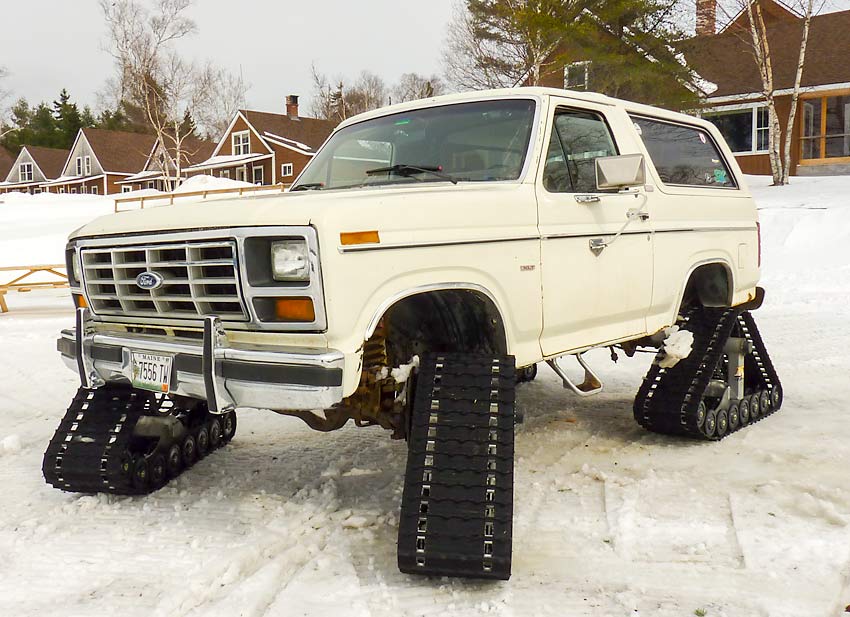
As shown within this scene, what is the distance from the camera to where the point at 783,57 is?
28.1 m

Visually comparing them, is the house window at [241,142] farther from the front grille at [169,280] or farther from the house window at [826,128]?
the front grille at [169,280]

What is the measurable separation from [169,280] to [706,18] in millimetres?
24406

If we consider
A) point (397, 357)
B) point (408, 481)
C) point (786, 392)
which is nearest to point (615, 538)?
point (408, 481)

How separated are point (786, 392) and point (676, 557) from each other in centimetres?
382

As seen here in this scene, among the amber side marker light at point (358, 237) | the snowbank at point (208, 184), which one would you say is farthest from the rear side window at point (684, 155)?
the snowbank at point (208, 184)

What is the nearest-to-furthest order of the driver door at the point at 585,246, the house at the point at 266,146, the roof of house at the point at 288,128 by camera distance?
the driver door at the point at 585,246 < the house at the point at 266,146 < the roof of house at the point at 288,128

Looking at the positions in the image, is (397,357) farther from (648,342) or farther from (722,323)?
(722,323)

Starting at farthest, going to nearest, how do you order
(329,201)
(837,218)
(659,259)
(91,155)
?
(91,155) → (837,218) → (659,259) → (329,201)

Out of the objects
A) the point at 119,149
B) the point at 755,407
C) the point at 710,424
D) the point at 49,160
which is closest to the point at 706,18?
the point at 755,407

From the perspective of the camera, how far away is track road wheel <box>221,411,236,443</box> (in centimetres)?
538

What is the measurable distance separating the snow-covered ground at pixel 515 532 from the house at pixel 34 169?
60413 mm

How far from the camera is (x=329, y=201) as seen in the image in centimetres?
337

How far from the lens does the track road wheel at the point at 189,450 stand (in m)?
4.82

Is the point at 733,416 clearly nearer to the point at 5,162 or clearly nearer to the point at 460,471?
the point at 460,471
